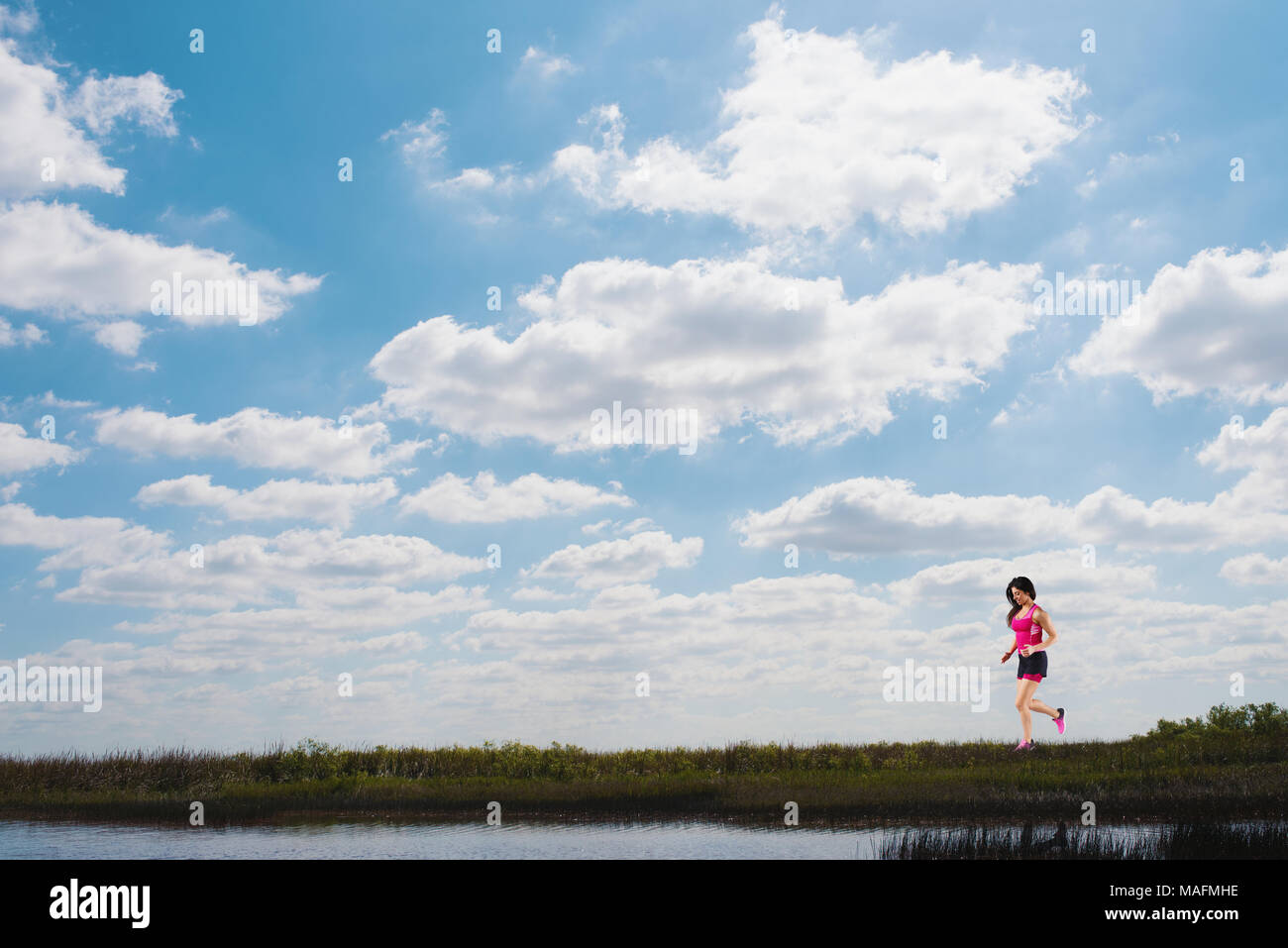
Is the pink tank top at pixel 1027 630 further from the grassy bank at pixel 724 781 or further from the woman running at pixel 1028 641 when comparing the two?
the grassy bank at pixel 724 781

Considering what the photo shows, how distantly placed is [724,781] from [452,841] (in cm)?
1168

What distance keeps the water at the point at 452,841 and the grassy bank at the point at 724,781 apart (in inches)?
94.7

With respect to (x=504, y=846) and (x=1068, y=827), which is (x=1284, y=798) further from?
(x=504, y=846)

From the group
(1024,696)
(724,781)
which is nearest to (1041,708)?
(1024,696)

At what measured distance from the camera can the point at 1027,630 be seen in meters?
21.5

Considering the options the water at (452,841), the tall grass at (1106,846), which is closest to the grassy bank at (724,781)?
the water at (452,841)

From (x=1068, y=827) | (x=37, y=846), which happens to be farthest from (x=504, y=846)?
(x=1068, y=827)

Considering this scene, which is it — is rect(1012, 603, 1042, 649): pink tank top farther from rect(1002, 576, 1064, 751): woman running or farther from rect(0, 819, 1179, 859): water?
rect(0, 819, 1179, 859): water

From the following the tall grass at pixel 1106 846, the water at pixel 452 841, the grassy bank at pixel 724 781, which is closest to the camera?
the tall grass at pixel 1106 846

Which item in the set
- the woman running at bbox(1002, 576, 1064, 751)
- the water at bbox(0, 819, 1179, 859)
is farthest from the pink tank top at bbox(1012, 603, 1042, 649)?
the water at bbox(0, 819, 1179, 859)

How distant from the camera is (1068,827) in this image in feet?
69.9

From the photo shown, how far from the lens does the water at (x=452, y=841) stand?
1927 centimetres

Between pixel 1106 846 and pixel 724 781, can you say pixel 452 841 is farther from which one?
pixel 1106 846

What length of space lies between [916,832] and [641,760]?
54.2ft
